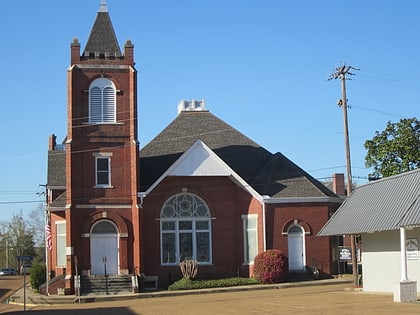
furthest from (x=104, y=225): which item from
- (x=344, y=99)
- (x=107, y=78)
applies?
(x=344, y=99)

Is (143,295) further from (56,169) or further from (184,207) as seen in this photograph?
(56,169)

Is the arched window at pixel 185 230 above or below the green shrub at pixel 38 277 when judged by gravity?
above

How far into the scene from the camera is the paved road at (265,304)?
23328mm

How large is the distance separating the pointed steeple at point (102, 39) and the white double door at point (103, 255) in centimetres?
1039

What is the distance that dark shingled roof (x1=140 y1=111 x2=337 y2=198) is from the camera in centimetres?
4084

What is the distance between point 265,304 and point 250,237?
13.7 metres

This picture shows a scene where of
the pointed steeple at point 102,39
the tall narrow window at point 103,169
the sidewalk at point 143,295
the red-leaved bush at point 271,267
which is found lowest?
the sidewalk at point 143,295

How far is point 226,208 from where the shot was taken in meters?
40.7

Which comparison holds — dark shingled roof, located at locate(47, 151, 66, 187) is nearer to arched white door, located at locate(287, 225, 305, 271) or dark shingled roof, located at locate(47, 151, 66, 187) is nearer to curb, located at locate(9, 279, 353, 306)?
curb, located at locate(9, 279, 353, 306)

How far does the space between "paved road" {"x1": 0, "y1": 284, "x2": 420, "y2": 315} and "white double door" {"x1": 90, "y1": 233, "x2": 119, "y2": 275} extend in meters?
4.59

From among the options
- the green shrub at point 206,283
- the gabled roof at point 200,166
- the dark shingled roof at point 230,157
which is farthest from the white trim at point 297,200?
the green shrub at point 206,283

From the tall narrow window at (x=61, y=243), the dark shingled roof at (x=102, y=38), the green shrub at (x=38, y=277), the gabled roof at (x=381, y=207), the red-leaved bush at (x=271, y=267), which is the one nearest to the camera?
the gabled roof at (x=381, y=207)

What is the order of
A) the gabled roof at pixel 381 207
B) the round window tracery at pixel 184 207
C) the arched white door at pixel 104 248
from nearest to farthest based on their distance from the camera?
the gabled roof at pixel 381 207, the arched white door at pixel 104 248, the round window tracery at pixel 184 207

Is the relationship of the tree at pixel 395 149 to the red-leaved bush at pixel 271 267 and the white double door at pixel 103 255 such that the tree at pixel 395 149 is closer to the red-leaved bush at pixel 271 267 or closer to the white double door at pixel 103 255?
the red-leaved bush at pixel 271 267
